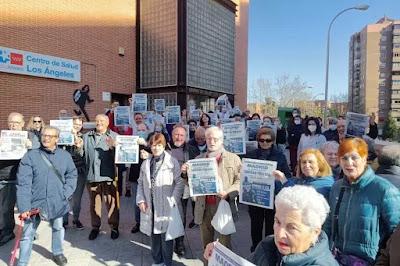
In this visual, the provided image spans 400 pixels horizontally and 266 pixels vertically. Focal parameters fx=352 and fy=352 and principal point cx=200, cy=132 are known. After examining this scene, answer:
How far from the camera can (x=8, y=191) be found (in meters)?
5.20

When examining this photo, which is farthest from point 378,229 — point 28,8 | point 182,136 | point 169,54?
point 169,54

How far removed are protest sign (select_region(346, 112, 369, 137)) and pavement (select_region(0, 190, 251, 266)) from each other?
252 cm

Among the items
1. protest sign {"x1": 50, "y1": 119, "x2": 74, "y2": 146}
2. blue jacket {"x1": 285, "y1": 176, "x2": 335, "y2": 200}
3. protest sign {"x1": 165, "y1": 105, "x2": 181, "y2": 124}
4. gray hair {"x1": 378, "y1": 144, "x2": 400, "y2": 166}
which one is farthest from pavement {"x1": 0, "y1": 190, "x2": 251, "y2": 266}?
protest sign {"x1": 165, "y1": 105, "x2": 181, "y2": 124}

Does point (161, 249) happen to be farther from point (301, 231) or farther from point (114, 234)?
point (301, 231)

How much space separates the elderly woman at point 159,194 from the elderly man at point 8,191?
2.07 metres

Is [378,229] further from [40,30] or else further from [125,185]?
[40,30]

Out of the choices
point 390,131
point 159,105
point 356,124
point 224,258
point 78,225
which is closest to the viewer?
point 224,258

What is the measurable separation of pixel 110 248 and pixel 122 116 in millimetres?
3595

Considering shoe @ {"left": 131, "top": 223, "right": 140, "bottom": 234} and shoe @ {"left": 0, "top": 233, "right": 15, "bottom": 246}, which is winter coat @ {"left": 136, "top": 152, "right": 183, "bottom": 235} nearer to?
shoe @ {"left": 131, "top": 223, "right": 140, "bottom": 234}

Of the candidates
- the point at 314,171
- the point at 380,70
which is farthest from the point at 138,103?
the point at 380,70

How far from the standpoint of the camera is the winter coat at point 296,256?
1657 mm

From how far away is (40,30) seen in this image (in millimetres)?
13406

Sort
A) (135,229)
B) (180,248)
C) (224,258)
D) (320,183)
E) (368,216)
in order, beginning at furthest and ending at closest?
(135,229)
(180,248)
(320,183)
(368,216)
(224,258)

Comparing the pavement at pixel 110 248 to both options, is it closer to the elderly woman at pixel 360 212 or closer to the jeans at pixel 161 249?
the jeans at pixel 161 249
